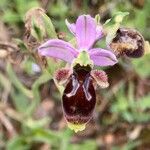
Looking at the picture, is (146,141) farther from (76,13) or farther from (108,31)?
(108,31)

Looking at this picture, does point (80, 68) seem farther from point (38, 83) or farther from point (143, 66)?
point (143, 66)

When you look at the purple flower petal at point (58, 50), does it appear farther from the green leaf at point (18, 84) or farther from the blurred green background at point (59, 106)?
the blurred green background at point (59, 106)

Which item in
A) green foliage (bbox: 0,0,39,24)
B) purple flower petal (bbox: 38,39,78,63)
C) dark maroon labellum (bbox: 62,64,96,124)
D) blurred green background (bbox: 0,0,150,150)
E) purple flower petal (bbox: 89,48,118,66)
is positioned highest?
purple flower petal (bbox: 38,39,78,63)

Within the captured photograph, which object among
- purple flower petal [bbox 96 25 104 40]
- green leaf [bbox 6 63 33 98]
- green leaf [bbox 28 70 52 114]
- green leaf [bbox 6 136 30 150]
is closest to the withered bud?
purple flower petal [bbox 96 25 104 40]

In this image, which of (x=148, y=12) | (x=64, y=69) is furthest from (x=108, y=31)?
(x=148, y=12)

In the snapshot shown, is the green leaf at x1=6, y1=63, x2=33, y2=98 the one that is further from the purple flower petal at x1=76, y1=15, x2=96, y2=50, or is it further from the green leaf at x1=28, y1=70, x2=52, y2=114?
the purple flower petal at x1=76, y1=15, x2=96, y2=50

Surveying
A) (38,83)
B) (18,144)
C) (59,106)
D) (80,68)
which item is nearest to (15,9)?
(59,106)
